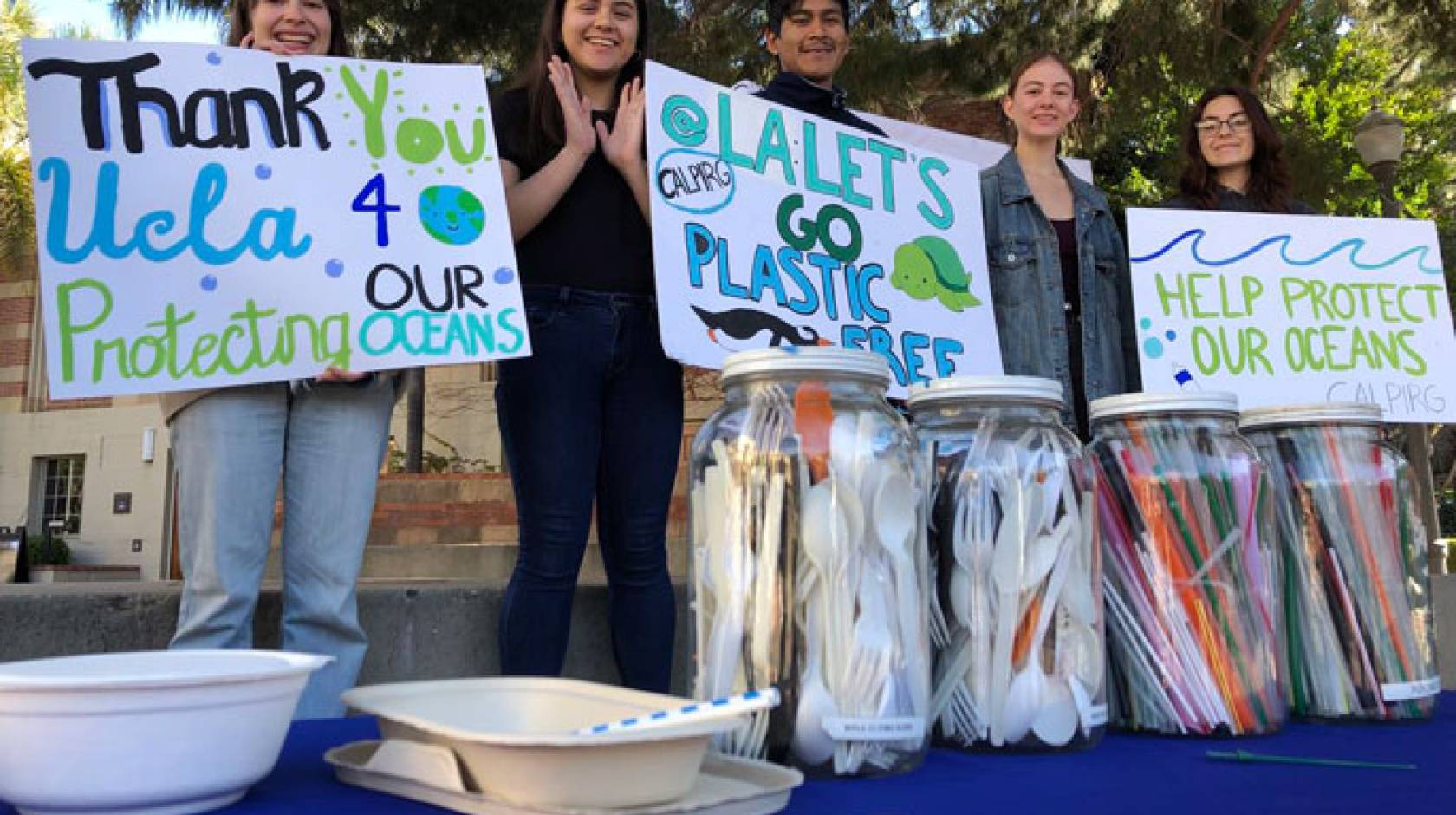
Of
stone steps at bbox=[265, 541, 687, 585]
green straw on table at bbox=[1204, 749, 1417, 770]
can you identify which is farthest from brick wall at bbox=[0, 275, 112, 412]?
green straw on table at bbox=[1204, 749, 1417, 770]

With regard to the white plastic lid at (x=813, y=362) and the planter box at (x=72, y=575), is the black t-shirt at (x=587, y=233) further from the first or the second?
the planter box at (x=72, y=575)

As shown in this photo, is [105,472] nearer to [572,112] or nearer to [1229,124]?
[572,112]

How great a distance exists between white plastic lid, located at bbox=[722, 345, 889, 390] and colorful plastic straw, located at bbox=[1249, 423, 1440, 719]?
47 centimetres

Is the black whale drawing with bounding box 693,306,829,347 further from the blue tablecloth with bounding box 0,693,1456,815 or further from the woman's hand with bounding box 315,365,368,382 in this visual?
the blue tablecloth with bounding box 0,693,1456,815

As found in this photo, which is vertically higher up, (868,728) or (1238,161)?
(1238,161)

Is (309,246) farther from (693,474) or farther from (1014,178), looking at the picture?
(1014,178)

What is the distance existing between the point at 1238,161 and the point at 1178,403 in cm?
204

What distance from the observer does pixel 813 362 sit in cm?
87

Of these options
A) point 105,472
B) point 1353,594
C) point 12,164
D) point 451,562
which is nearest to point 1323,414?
point 1353,594

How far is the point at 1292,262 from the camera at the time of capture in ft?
7.70

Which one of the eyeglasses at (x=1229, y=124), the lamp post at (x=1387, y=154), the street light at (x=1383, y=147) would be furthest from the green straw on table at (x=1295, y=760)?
the street light at (x=1383, y=147)

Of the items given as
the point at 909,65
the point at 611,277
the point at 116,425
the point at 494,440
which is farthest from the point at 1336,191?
the point at 116,425

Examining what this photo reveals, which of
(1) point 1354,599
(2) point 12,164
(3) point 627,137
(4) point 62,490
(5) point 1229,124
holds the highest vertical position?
(2) point 12,164

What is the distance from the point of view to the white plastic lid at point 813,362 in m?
0.87
